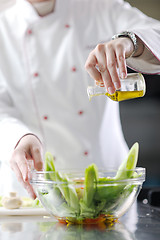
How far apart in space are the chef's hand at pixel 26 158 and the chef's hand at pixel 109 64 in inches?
10.5

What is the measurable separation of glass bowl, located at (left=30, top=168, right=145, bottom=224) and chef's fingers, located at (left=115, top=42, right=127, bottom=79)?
244 mm

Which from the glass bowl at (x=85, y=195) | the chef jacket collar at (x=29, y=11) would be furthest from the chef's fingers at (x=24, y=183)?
the chef jacket collar at (x=29, y=11)

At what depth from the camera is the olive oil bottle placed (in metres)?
1.03

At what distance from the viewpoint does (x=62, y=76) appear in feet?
6.05

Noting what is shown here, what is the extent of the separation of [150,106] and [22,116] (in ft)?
6.80

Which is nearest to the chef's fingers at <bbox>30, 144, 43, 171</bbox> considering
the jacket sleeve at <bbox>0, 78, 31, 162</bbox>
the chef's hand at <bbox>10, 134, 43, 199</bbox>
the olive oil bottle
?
the chef's hand at <bbox>10, 134, 43, 199</bbox>

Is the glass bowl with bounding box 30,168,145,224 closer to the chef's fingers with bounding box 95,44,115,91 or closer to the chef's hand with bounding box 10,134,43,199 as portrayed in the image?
the chef's hand with bounding box 10,134,43,199

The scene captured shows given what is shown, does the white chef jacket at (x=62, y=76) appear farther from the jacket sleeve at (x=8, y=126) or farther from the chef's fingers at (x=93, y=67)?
the chef's fingers at (x=93, y=67)

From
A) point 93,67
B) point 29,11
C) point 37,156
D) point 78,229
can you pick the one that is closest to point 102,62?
point 93,67

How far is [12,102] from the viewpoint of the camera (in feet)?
6.06

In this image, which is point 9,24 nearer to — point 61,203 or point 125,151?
point 125,151

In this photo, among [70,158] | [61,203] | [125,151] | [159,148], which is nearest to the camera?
[61,203]

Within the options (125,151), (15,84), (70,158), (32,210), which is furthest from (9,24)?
(32,210)

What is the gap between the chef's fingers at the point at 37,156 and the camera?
1128mm
